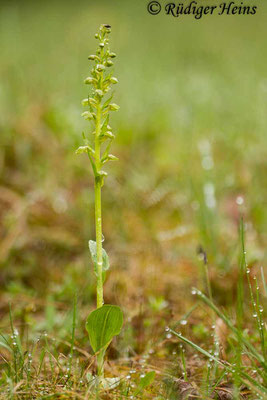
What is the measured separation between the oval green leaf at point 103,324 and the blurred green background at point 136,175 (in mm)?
795

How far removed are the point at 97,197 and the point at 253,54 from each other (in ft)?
20.2

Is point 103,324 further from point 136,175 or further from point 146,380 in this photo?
point 136,175

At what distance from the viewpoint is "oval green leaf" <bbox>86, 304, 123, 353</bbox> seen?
148 centimetres

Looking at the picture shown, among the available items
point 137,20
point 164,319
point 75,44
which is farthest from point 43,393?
point 137,20

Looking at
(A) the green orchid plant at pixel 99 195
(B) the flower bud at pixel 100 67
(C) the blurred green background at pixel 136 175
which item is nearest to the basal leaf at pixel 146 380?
(A) the green orchid plant at pixel 99 195

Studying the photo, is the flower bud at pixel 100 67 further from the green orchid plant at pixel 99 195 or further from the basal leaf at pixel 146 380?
the basal leaf at pixel 146 380

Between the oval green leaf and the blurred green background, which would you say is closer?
the oval green leaf

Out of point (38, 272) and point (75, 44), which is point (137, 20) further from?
point (38, 272)

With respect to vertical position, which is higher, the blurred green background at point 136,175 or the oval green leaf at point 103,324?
the blurred green background at point 136,175

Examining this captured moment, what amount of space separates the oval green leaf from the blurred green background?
31.3 inches

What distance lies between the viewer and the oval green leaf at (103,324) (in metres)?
1.48

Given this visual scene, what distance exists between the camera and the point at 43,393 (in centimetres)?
141

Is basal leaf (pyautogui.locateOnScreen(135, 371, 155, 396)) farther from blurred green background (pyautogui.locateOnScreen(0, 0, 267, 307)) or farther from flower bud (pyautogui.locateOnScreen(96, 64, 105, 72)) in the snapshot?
flower bud (pyautogui.locateOnScreen(96, 64, 105, 72))

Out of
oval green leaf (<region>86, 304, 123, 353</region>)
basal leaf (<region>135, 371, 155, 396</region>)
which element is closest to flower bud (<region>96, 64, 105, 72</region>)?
oval green leaf (<region>86, 304, 123, 353</region>)
